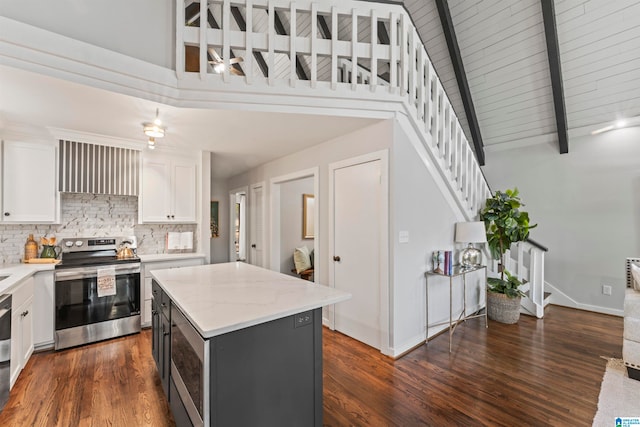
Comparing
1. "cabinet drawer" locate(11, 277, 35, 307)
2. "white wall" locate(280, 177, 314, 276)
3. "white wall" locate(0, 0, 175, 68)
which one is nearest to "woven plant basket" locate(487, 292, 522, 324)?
"white wall" locate(280, 177, 314, 276)

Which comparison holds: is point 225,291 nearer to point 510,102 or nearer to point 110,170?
point 110,170

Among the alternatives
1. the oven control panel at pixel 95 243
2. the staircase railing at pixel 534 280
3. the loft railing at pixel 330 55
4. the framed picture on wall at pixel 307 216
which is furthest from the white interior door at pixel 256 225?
the staircase railing at pixel 534 280

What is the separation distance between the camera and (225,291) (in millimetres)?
1896

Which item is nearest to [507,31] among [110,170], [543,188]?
[543,188]

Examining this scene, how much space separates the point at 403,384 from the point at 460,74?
4324mm

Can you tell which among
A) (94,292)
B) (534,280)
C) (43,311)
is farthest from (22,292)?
(534,280)

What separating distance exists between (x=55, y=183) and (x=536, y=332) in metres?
5.96

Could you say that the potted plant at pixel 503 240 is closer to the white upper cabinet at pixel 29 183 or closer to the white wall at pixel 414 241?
the white wall at pixel 414 241

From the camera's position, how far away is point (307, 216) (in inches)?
226

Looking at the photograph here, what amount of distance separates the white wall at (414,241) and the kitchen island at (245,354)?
51.9 inches

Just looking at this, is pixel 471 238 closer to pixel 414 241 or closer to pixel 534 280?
pixel 414 241

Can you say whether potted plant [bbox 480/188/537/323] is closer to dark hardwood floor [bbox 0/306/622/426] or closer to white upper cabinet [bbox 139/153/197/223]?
dark hardwood floor [bbox 0/306/622/426]

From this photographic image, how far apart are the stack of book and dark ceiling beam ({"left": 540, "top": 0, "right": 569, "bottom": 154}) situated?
295 cm

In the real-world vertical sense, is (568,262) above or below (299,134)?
below
